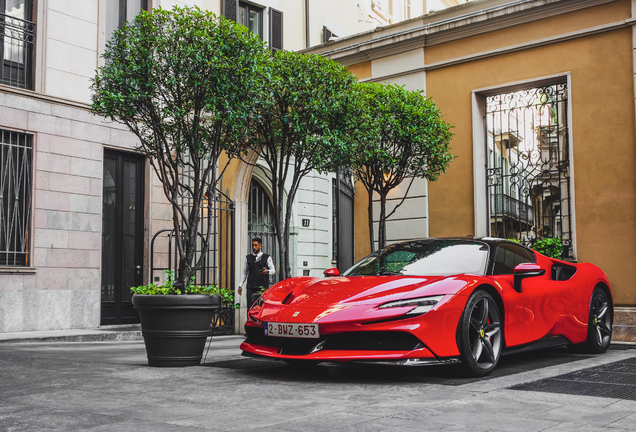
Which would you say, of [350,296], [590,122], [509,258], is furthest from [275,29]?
[350,296]

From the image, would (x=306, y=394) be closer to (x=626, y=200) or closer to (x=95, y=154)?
(x=626, y=200)

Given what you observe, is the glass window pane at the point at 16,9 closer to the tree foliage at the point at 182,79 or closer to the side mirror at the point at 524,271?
the tree foliage at the point at 182,79

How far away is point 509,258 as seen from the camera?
6363 millimetres

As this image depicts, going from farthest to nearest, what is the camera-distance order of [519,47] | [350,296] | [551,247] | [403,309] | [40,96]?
[40,96] < [519,47] < [551,247] < [350,296] < [403,309]

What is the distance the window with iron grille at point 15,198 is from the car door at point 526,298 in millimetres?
9501

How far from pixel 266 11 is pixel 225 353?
14.2 m

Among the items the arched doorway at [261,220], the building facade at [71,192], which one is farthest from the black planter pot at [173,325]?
the arched doorway at [261,220]

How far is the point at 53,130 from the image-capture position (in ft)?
42.5

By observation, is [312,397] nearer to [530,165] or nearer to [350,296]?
[350,296]

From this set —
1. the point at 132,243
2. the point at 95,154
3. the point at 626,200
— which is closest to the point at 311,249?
the point at 132,243

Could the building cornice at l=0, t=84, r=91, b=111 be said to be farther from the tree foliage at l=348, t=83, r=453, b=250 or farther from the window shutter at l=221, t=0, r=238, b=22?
the tree foliage at l=348, t=83, r=453, b=250

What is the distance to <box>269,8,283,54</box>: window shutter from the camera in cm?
1955

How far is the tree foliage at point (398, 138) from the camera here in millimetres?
10648

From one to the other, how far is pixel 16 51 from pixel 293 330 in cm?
1051
